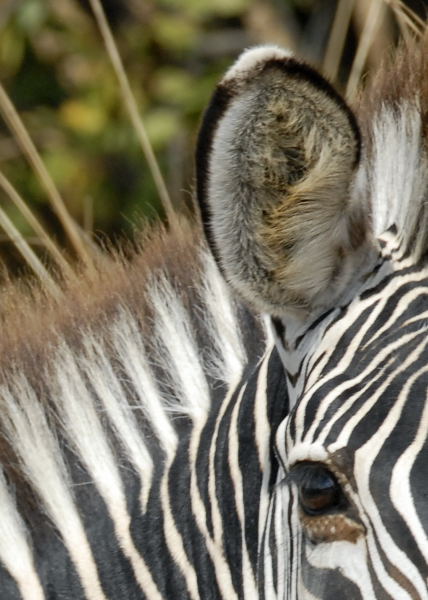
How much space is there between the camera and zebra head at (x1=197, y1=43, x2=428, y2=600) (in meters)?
2.17

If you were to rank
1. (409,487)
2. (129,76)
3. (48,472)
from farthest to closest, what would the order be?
1. (129,76)
2. (48,472)
3. (409,487)

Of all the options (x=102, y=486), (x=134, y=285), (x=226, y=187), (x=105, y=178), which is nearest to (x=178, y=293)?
(x=134, y=285)

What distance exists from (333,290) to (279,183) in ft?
0.80

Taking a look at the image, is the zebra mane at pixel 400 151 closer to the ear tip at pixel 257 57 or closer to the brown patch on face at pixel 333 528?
the ear tip at pixel 257 57

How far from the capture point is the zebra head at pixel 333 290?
217cm

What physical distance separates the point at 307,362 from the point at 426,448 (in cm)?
40

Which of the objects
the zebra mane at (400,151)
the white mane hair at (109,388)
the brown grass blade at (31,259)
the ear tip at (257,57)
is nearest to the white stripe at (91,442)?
the white mane hair at (109,388)

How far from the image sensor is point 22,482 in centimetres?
292

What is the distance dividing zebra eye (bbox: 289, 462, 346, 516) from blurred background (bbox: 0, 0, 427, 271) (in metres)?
5.12

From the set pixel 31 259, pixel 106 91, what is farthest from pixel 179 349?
pixel 106 91

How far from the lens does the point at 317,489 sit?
2262mm

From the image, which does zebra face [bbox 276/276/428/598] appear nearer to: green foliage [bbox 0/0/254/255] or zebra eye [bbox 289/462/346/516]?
zebra eye [bbox 289/462/346/516]

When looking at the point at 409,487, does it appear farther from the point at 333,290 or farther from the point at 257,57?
the point at 257,57

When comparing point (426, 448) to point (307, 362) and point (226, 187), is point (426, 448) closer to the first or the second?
point (307, 362)
